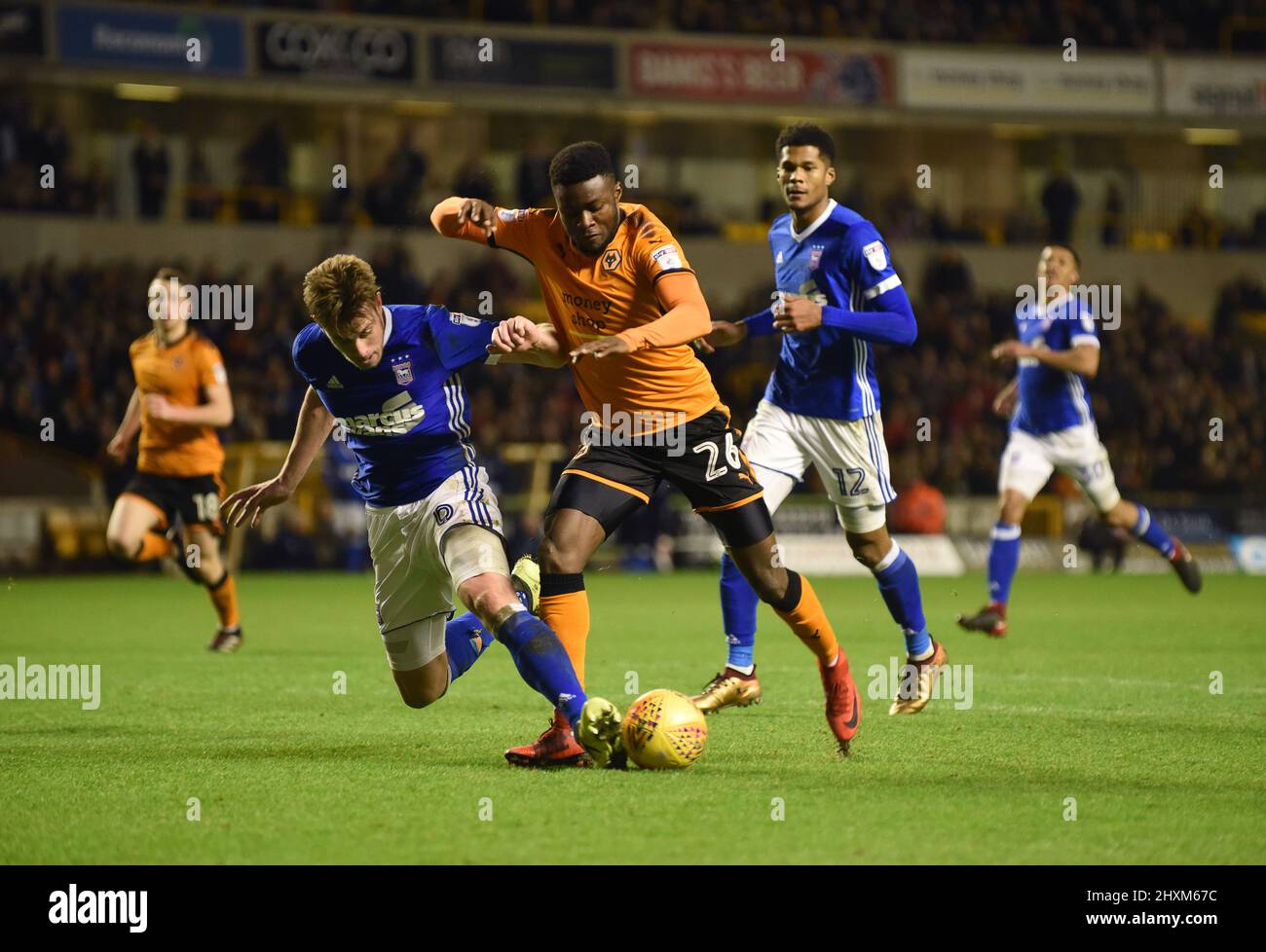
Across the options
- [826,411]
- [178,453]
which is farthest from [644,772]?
[178,453]

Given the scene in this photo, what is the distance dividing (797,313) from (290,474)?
2.09m

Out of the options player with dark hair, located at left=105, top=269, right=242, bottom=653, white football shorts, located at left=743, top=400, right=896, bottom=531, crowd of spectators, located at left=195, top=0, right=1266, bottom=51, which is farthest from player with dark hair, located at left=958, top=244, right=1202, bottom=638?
crowd of spectators, located at left=195, top=0, right=1266, bottom=51

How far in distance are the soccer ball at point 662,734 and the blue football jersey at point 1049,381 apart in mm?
6631

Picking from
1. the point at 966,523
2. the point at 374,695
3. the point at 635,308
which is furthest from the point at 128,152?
the point at 635,308

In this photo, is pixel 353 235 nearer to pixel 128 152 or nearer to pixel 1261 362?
pixel 128 152

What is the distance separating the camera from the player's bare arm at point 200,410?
10.5 meters

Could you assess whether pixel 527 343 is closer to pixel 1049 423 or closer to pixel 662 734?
pixel 662 734

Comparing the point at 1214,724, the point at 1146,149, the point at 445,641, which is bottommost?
the point at 1214,724

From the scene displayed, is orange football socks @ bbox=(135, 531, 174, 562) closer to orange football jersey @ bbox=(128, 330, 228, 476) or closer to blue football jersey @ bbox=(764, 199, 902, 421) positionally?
orange football jersey @ bbox=(128, 330, 228, 476)

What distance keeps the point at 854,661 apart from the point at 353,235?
61.9 ft

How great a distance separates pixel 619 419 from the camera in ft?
21.2

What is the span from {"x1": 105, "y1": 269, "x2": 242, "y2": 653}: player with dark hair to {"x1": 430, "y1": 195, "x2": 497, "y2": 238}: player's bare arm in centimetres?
429
